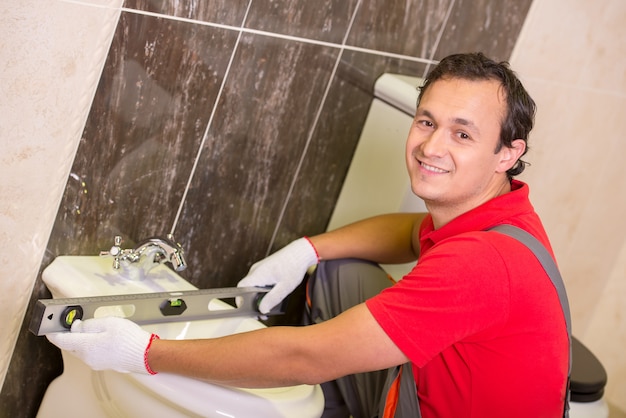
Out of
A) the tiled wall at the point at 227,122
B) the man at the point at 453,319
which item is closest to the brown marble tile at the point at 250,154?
the tiled wall at the point at 227,122

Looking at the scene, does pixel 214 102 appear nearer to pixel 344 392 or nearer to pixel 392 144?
pixel 392 144

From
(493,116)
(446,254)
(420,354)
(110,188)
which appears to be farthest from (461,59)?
(110,188)

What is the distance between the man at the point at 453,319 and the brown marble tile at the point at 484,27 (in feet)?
1.96

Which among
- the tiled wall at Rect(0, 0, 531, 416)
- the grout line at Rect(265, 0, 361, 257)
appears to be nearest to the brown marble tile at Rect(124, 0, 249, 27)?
the tiled wall at Rect(0, 0, 531, 416)

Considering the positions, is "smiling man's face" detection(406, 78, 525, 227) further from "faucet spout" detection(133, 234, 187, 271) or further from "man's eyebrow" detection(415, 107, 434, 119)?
"faucet spout" detection(133, 234, 187, 271)

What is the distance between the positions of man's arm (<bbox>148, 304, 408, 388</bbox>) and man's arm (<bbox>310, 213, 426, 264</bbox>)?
1.49 ft

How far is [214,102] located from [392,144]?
19.0 inches

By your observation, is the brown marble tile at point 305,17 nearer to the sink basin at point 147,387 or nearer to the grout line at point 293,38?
the grout line at point 293,38

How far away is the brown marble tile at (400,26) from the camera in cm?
181

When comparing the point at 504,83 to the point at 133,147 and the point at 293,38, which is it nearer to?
the point at 293,38

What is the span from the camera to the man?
124 centimetres

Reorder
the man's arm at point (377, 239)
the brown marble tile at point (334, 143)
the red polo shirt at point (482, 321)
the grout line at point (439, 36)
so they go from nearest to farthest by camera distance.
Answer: the red polo shirt at point (482, 321) → the man's arm at point (377, 239) → the brown marble tile at point (334, 143) → the grout line at point (439, 36)

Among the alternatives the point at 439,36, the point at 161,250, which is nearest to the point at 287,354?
the point at 161,250

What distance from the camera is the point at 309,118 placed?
A: 1.81 m
